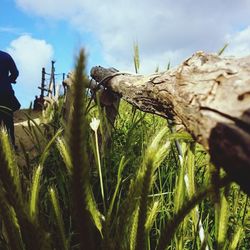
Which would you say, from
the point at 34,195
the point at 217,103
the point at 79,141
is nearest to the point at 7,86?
the point at 34,195

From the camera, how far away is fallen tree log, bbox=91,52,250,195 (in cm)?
55

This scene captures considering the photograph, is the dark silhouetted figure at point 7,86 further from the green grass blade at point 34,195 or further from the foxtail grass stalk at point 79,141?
the foxtail grass stalk at point 79,141

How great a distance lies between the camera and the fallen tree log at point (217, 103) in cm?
55

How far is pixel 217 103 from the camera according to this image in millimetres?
666

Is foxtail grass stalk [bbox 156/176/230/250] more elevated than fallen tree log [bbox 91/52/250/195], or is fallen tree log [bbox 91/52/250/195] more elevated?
fallen tree log [bbox 91/52/250/195]

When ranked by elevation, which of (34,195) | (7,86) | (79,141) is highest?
(7,86)

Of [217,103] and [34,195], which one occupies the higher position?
[217,103]

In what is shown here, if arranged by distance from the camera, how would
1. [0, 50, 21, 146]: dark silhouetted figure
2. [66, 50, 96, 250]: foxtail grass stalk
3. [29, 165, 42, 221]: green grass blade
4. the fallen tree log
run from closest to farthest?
[66, 50, 96, 250]: foxtail grass stalk → the fallen tree log → [29, 165, 42, 221]: green grass blade → [0, 50, 21, 146]: dark silhouetted figure

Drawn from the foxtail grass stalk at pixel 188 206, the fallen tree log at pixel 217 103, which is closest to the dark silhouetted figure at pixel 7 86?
the fallen tree log at pixel 217 103

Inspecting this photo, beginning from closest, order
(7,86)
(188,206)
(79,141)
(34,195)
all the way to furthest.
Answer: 1. (79,141)
2. (188,206)
3. (34,195)
4. (7,86)

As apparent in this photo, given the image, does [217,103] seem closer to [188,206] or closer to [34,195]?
[188,206]


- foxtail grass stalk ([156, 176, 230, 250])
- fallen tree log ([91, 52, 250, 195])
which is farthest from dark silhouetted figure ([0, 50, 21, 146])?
foxtail grass stalk ([156, 176, 230, 250])

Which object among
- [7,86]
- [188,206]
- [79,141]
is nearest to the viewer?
[79,141]

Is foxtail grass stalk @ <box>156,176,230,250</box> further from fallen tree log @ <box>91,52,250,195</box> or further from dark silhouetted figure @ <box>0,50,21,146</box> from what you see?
dark silhouetted figure @ <box>0,50,21,146</box>
